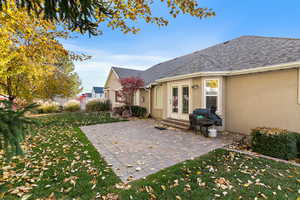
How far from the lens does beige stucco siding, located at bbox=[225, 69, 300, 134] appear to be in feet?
17.2

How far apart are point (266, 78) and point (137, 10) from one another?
19.9 feet

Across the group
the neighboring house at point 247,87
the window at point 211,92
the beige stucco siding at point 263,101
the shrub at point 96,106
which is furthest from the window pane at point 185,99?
the shrub at point 96,106

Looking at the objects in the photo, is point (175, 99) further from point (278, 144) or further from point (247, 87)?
point (278, 144)

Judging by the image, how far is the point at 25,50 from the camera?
17.7 ft

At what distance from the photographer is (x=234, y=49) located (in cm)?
882

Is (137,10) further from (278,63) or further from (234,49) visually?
(234,49)

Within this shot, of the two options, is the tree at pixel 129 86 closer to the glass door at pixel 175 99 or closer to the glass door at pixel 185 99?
the glass door at pixel 175 99

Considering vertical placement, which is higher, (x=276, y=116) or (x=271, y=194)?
(x=276, y=116)

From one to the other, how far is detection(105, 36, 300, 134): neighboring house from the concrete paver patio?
1.88 metres

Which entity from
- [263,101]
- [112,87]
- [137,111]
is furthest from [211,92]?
[112,87]

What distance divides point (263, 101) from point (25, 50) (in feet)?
33.4

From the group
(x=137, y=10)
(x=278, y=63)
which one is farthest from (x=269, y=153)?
(x=137, y=10)

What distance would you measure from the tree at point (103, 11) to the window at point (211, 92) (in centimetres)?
458

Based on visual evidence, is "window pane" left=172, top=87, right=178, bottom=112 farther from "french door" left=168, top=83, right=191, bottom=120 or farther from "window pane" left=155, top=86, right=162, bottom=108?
"window pane" left=155, top=86, right=162, bottom=108
